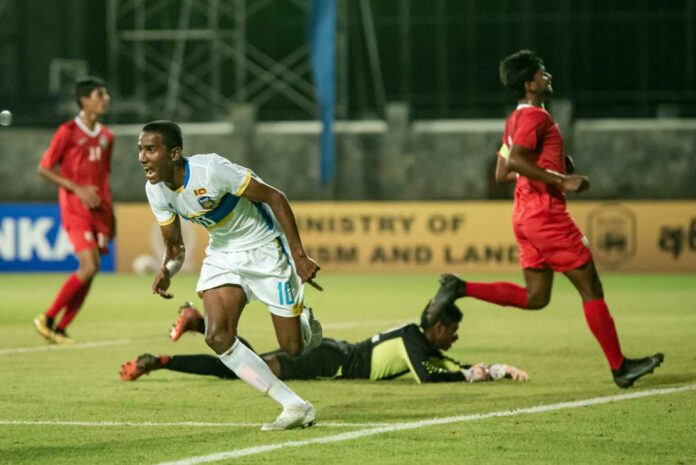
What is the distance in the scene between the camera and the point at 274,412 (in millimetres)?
8453

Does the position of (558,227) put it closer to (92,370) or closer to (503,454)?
(503,454)

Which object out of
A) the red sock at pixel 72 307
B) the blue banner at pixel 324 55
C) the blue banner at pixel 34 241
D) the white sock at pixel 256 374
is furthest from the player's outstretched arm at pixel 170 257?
the blue banner at pixel 324 55

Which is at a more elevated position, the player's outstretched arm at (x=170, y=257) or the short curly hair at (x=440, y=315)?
the player's outstretched arm at (x=170, y=257)

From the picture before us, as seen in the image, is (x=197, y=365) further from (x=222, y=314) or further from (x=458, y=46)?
(x=458, y=46)

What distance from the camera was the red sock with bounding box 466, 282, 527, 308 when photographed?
997 centimetres

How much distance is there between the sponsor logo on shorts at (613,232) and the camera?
76.3ft

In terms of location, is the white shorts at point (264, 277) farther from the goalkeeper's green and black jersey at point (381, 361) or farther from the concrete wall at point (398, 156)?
the concrete wall at point (398, 156)

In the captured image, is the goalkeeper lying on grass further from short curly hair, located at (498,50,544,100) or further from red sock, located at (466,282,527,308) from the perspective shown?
short curly hair, located at (498,50,544,100)

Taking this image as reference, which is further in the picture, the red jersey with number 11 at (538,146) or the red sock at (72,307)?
the red sock at (72,307)

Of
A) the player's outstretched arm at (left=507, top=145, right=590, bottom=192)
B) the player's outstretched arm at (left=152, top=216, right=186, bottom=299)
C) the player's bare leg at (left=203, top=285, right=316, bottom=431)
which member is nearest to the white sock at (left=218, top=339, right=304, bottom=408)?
the player's bare leg at (left=203, top=285, right=316, bottom=431)

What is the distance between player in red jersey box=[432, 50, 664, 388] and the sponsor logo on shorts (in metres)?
13.8

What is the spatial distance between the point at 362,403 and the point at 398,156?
25765mm

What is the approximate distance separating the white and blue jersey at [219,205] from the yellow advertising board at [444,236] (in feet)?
50.0

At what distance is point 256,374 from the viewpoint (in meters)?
7.71
